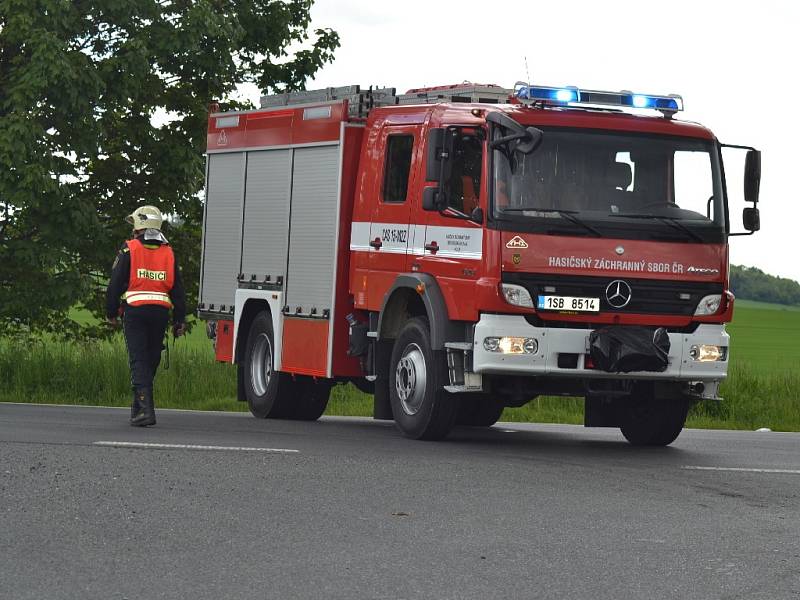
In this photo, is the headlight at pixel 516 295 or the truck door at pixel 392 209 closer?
the headlight at pixel 516 295

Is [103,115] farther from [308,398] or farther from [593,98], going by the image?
[593,98]

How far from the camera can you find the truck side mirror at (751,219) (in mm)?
14008

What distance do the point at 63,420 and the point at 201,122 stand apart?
36.2 ft

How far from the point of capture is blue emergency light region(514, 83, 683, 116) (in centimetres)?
1367

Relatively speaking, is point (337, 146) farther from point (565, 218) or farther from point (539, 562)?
point (539, 562)

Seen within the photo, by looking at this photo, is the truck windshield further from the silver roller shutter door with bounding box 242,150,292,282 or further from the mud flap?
the silver roller shutter door with bounding box 242,150,292,282

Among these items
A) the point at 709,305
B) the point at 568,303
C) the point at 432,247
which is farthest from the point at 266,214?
the point at 709,305

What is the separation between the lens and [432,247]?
13766mm

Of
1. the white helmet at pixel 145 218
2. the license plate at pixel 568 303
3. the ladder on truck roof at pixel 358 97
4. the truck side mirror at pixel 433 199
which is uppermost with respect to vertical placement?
the ladder on truck roof at pixel 358 97

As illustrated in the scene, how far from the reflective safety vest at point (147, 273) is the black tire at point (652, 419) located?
4.17 m

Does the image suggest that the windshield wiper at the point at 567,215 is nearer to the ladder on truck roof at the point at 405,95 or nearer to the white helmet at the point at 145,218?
the ladder on truck roof at the point at 405,95

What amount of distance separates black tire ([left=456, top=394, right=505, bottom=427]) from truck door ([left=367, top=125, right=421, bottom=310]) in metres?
2.11

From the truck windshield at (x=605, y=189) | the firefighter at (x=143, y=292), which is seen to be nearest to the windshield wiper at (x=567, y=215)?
the truck windshield at (x=605, y=189)

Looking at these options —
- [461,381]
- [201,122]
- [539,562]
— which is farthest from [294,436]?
[201,122]
